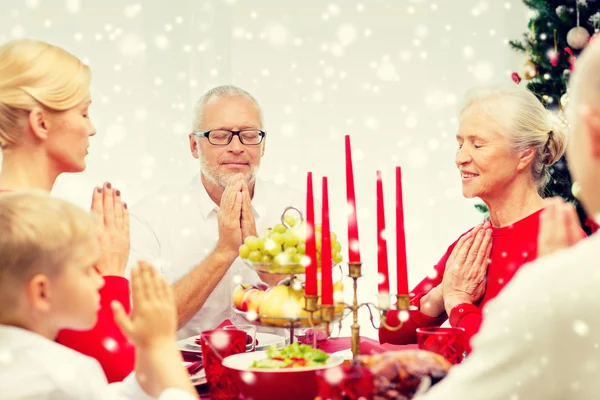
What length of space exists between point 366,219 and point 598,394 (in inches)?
151

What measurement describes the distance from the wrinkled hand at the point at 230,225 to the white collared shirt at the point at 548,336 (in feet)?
6.04

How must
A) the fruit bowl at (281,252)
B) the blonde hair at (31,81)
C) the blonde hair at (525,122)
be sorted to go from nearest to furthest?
1. the fruit bowl at (281,252)
2. the blonde hair at (31,81)
3. the blonde hair at (525,122)

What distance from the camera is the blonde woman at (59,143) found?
1580mm

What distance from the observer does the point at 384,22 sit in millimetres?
4672

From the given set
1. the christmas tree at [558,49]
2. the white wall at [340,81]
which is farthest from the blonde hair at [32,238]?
the white wall at [340,81]

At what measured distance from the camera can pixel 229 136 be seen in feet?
9.75

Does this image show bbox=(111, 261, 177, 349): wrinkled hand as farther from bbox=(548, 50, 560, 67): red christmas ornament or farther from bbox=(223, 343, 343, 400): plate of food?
bbox=(548, 50, 560, 67): red christmas ornament

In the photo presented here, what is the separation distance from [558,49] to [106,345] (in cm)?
290

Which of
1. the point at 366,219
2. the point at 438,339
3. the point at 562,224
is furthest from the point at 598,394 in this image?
the point at 366,219

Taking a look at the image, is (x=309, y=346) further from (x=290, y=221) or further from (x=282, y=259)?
(x=290, y=221)

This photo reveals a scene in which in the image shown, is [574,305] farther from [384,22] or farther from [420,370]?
[384,22]

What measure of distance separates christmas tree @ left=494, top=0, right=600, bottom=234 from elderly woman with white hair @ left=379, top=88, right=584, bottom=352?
1177 mm

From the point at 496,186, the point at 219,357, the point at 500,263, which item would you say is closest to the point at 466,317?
the point at 500,263

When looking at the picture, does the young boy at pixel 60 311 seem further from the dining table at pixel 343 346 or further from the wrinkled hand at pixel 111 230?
the wrinkled hand at pixel 111 230
